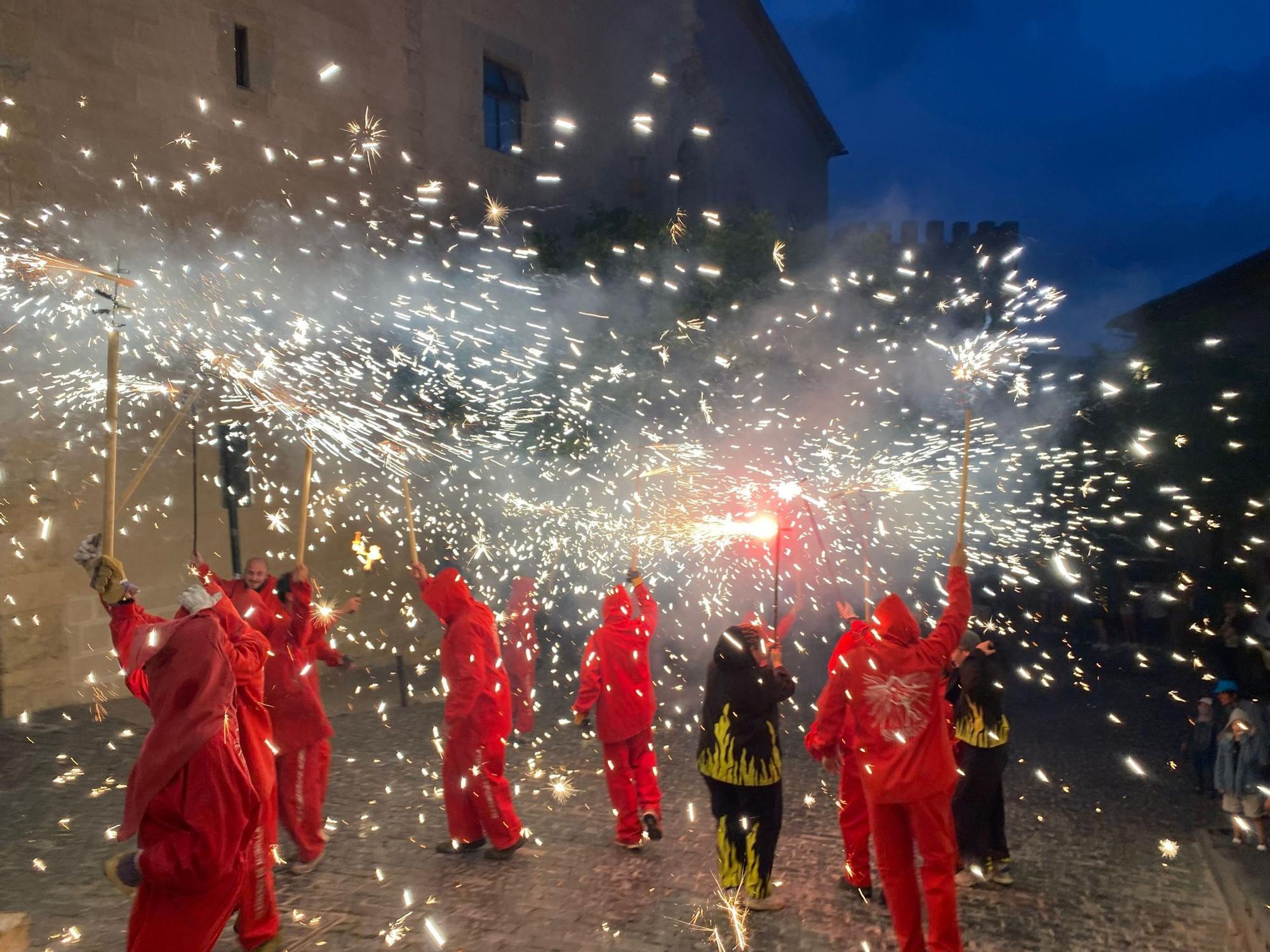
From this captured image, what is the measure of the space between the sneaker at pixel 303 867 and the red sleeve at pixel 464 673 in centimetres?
101

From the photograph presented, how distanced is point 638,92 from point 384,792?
13365 mm

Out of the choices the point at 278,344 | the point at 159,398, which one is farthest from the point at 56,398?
the point at 278,344

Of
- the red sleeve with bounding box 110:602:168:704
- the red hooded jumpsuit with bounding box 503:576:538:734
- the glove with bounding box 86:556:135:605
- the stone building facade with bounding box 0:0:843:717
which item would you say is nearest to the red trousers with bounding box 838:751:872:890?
the red sleeve with bounding box 110:602:168:704

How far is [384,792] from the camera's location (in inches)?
273

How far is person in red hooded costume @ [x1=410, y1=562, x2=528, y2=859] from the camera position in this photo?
18.3ft

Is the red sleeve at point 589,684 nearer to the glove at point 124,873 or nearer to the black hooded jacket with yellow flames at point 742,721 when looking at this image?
the black hooded jacket with yellow flames at point 742,721

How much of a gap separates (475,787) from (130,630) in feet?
7.98

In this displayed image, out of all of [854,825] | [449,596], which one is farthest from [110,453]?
[854,825]

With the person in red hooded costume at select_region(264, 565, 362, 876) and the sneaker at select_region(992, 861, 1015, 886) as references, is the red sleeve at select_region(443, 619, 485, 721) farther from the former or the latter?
the sneaker at select_region(992, 861, 1015, 886)

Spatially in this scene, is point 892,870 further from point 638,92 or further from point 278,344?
point 638,92

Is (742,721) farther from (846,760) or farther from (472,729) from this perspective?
(472,729)

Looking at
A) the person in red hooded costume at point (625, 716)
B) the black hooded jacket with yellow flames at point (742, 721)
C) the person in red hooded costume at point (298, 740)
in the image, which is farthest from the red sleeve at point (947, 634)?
the person in red hooded costume at point (298, 740)

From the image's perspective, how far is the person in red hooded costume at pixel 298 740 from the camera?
5352 millimetres

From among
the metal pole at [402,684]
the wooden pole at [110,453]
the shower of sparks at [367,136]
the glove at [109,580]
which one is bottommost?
the metal pole at [402,684]
